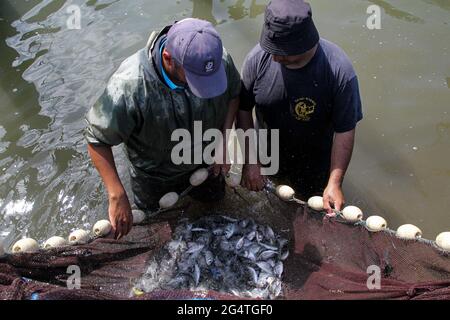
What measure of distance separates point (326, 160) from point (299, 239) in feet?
3.35

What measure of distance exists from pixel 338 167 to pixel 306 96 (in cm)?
77

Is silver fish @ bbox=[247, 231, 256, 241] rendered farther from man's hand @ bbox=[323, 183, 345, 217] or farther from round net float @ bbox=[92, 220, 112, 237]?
round net float @ bbox=[92, 220, 112, 237]

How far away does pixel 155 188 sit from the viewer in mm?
4461

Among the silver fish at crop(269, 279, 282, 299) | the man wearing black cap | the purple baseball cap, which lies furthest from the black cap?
the silver fish at crop(269, 279, 282, 299)

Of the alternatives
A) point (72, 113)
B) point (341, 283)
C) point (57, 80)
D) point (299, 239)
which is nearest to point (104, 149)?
point (299, 239)

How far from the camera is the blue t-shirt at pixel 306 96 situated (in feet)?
12.7

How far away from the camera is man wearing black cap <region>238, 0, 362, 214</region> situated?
3559 millimetres

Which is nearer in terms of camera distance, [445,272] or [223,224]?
[445,272]

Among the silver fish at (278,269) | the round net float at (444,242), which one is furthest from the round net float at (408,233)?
the silver fish at (278,269)

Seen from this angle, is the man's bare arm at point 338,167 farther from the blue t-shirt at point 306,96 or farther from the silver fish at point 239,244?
the silver fish at point 239,244

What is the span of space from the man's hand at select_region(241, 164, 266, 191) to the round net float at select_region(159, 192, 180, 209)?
0.74 metres

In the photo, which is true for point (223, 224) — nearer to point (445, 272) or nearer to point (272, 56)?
point (272, 56)

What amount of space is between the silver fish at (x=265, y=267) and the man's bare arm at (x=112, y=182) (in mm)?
1388

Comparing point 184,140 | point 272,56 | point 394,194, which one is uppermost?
point 272,56
